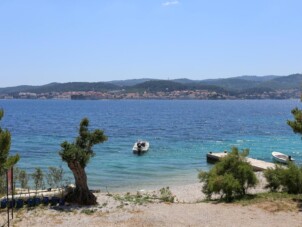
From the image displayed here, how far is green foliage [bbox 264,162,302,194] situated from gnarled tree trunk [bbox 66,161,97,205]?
36.7 feet

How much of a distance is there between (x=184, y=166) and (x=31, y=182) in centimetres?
1878

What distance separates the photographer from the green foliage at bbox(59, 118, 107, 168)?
24.3 metres

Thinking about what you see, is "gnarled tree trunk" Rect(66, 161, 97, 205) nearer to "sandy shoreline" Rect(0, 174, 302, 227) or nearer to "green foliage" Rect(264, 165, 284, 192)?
"sandy shoreline" Rect(0, 174, 302, 227)

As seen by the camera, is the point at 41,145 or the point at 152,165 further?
the point at 41,145

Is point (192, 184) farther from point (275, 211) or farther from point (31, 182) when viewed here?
point (275, 211)

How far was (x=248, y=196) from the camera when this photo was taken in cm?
2511

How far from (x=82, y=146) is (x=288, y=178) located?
12.6 metres

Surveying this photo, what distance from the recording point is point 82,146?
83.8 feet

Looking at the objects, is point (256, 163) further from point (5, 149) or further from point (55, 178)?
point (5, 149)

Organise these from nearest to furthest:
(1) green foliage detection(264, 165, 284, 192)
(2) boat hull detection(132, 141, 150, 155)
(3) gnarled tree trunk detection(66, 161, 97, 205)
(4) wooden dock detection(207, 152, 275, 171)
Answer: (3) gnarled tree trunk detection(66, 161, 97, 205)
(1) green foliage detection(264, 165, 284, 192)
(4) wooden dock detection(207, 152, 275, 171)
(2) boat hull detection(132, 141, 150, 155)

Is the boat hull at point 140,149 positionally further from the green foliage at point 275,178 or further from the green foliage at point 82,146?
the green foliage at point 82,146

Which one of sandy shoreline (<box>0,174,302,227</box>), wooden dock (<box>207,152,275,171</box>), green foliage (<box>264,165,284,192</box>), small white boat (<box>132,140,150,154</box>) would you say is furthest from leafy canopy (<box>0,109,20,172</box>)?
small white boat (<box>132,140,150,154</box>)

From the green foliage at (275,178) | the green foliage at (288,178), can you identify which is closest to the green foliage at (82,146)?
the green foliage at (275,178)

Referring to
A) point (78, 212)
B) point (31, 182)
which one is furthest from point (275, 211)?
point (31, 182)
